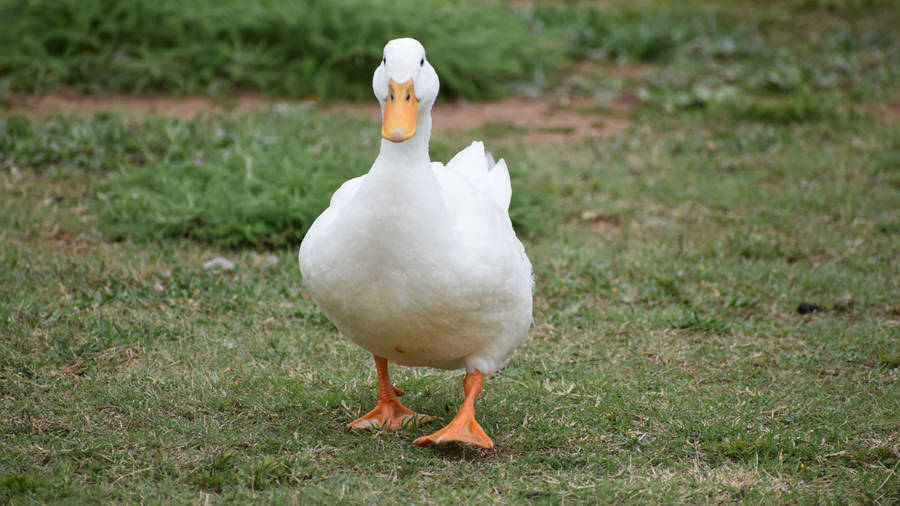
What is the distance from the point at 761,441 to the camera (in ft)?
11.7

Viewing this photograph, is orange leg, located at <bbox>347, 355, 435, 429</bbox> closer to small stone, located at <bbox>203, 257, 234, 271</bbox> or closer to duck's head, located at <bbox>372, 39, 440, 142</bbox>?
duck's head, located at <bbox>372, 39, 440, 142</bbox>

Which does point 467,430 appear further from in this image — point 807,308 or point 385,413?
point 807,308

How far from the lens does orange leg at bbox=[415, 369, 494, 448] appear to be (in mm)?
3422

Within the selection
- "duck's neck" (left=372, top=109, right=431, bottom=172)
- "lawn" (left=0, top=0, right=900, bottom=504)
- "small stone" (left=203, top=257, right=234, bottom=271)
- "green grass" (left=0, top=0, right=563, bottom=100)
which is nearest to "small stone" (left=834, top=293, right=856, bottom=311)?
"lawn" (left=0, top=0, right=900, bottom=504)

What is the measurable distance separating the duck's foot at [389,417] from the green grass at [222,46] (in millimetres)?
5382

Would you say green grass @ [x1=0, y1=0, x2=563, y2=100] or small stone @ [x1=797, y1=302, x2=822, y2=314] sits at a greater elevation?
green grass @ [x1=0, y1=0, x2=563, y2=100]

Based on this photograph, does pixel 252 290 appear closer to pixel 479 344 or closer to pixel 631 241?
pixel 479 344

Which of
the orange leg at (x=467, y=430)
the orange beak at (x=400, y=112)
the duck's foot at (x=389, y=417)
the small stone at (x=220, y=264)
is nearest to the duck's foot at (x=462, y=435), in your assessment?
the orange leg at (x=467, y=430)

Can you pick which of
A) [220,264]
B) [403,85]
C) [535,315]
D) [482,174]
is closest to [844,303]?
[535,315]

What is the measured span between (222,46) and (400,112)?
20.2 feet

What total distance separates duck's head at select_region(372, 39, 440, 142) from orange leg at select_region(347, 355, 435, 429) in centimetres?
110

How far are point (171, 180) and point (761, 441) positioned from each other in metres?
3.92

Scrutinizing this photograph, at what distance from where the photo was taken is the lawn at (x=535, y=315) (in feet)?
→ 11.0

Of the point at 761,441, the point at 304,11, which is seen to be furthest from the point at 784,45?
the point at 761,441
